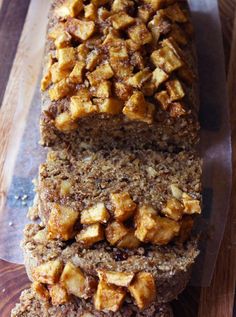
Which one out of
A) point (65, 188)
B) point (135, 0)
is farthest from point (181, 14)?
point (65, 188)

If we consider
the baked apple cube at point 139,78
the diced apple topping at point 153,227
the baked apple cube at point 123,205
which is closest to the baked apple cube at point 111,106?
the baked apple cube at point 139,78

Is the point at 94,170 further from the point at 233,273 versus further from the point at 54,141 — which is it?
the point at 233,273

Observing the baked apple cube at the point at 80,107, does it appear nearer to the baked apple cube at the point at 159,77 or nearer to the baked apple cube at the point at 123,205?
the baked apple cube at the point at 159,77

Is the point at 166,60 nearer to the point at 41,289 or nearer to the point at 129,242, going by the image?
the point at 129,242

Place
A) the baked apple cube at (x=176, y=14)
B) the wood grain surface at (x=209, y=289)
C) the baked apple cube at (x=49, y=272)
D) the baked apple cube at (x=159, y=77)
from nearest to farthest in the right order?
the baked apple cube at (x=49, y=272) < the wood grain surface at (x=209, y=289) < the baked apple cube at (x=159, y=77) < the baked apple cube at (x=176, y=14)

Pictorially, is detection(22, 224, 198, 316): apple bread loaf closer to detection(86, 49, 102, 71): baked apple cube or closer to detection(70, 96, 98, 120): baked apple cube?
detection(70, 96, 98, 120): baked apple cube

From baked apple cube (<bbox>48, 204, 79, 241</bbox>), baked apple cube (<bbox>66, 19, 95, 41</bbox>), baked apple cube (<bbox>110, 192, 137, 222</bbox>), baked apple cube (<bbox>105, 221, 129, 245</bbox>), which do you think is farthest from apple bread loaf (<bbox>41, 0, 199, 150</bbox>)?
baked apple cube (<bbox>105, 221, 129, 245</bbox>)
